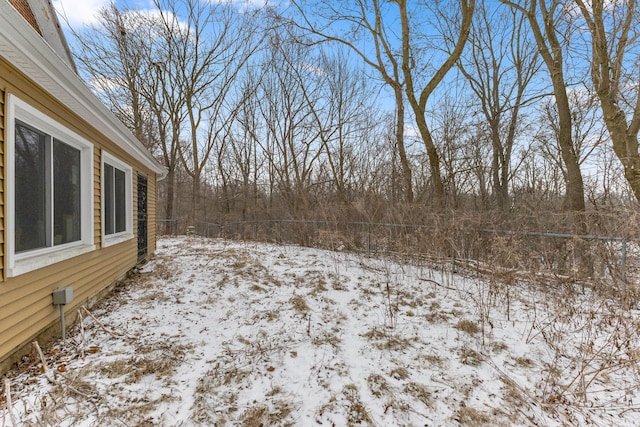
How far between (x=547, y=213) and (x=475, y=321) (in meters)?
2.95

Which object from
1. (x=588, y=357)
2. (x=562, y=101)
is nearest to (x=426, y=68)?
(x=562, y=101)

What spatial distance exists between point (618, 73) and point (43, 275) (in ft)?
27.0

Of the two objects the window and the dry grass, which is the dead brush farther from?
the window

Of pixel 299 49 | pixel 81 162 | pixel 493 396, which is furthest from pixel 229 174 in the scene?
pixel 493 396

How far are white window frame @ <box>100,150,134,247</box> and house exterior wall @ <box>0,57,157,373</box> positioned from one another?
11cm

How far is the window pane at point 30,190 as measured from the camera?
256 cm

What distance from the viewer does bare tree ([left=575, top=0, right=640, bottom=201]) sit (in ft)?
15.3

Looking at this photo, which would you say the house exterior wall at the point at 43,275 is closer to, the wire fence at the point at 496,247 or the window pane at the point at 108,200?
the window pane at the point at 108,200

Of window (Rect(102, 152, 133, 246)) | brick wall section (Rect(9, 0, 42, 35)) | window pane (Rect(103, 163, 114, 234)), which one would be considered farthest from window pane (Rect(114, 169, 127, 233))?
brick wall section (Rect(9, 0, 42, 35))

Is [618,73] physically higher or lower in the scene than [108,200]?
higher

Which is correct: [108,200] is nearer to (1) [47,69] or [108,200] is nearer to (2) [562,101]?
(1) [47,69]

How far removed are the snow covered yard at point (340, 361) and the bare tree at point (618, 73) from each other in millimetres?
2803

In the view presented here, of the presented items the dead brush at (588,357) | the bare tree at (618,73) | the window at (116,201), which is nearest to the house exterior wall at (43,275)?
the window at (116,201)

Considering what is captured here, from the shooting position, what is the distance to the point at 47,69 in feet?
7.98
